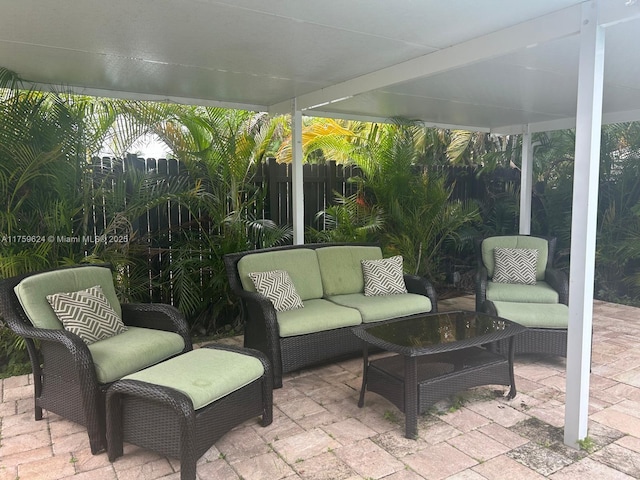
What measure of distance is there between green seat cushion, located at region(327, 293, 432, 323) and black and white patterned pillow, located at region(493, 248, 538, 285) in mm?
1183

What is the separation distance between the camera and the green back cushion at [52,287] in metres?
3.10

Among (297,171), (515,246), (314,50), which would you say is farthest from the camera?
(515,246)

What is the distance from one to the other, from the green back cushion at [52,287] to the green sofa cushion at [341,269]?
6.18 ft

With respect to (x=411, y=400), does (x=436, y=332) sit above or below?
above

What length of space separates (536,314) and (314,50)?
110 inches

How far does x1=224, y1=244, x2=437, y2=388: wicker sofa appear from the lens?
3.79 metres

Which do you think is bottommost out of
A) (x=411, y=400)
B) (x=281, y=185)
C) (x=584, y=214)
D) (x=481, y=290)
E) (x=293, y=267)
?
(x=411, y=400)

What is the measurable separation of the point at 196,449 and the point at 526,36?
3.06 metres

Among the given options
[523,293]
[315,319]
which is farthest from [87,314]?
[523,293]

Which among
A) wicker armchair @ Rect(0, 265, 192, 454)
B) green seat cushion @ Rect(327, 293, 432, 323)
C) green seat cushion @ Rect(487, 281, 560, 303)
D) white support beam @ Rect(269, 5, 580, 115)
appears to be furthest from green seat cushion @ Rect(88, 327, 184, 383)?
green seat cushion @ Rect(487, 281, 560, 303)

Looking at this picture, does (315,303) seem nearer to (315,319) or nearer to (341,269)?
(315,319)

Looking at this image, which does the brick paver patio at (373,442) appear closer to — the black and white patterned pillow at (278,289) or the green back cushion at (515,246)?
the black and white patterned pillow at (278,289)

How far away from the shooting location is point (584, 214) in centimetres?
270

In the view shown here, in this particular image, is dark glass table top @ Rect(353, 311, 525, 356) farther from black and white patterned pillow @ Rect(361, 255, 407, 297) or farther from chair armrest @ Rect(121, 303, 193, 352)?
chair armrest @ Rect(121, 303, 193, 352)
